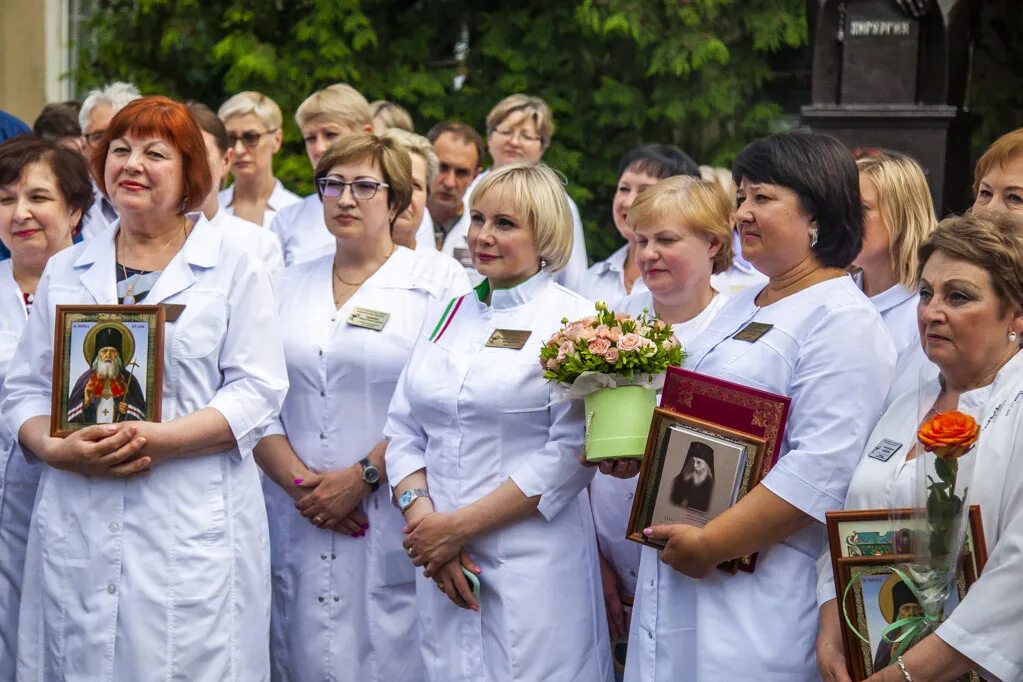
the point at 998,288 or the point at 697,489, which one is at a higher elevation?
the point at 998,288

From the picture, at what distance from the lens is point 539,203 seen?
186 inches

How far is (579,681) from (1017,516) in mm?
1816

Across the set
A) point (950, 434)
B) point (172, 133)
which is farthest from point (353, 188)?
point (950, 434)

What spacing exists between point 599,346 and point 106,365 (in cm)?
152

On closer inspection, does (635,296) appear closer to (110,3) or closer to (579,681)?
(579,681)

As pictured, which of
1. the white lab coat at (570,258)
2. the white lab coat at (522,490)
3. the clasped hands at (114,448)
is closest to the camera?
the clasped hands at (114,448)

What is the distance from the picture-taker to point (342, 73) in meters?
11.0

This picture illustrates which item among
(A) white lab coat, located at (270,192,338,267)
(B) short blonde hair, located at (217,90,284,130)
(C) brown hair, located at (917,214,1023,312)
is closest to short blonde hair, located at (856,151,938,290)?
(C) brown hair, located at (917,214,1023,312)

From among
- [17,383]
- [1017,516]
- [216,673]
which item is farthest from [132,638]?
[1017,516]

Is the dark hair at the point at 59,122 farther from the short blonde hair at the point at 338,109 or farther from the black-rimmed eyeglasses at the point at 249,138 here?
the short blonde hair at the point at 338,109

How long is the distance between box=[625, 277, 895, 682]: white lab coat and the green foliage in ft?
21.8

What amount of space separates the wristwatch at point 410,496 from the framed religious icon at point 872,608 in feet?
5.43

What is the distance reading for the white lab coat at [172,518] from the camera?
4332 mm

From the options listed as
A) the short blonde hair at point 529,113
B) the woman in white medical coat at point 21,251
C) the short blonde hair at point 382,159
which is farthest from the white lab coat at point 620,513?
the short blonde hair at point 529,113
